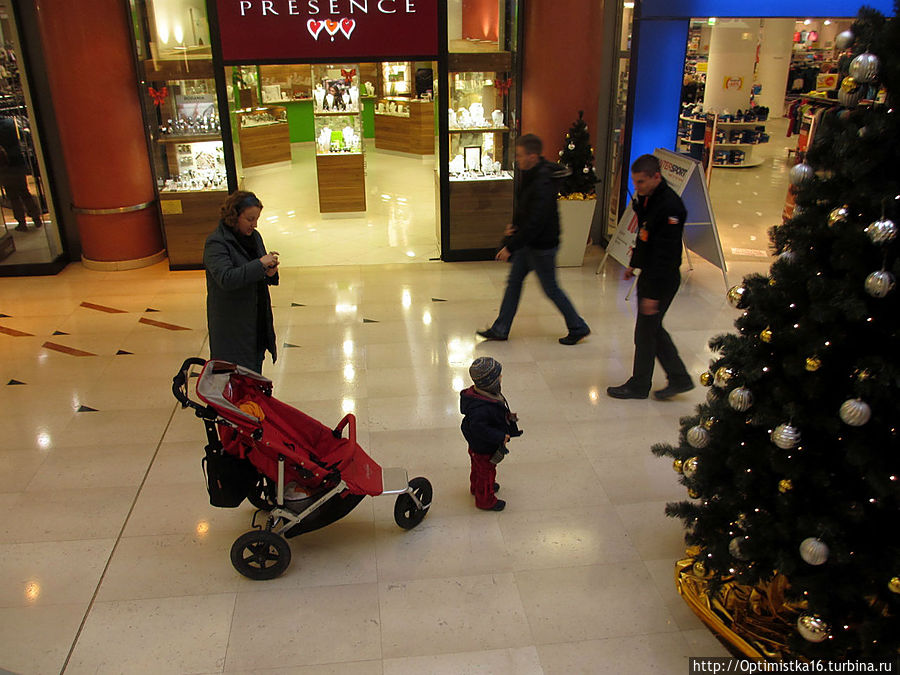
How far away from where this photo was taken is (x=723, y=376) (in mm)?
2988

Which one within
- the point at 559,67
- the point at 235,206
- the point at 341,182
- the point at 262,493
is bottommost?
the point at 262,493

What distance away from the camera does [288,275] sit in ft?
26.1

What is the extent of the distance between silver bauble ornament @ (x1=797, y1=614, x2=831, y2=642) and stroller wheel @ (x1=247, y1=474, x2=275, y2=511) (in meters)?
2.32

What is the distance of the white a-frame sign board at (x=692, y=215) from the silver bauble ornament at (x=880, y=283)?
167 inches

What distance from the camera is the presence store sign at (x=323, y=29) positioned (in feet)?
23.9

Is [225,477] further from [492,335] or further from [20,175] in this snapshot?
[20,175]

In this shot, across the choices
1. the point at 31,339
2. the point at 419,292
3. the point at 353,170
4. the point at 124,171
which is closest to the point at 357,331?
the point at 419,292

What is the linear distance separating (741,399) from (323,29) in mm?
5949

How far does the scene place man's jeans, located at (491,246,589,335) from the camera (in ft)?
19.6

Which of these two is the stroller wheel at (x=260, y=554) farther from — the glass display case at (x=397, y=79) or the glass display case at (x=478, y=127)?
the glass display case at (x=397, y=79)

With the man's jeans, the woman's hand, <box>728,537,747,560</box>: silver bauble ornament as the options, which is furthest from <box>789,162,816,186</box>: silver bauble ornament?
the man's jeans

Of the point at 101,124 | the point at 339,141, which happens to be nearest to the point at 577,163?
the point at 339,141

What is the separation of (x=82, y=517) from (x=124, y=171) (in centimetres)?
484

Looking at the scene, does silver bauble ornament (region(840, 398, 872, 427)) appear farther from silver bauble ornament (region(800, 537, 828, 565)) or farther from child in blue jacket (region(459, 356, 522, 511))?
child in blue jacket (region(459, 356, 522, 511))
